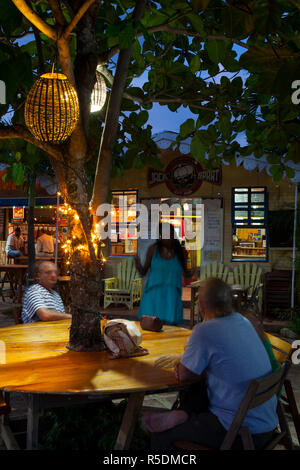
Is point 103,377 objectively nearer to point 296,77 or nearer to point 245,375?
point 245,375

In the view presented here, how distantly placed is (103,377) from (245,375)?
80 centimetres

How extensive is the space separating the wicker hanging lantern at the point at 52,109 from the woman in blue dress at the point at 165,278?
2068 millimetres

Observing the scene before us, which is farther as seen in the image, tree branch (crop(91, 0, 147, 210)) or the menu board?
the menu board

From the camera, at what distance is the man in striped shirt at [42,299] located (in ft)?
13.6

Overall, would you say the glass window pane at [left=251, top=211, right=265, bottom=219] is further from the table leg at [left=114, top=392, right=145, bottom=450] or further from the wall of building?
the table leg at [left=114, top=392, right=145, bottom=450]

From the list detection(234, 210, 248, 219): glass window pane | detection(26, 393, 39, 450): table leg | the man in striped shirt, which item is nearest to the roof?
detection(234, 210, 248, 219): glass window pane

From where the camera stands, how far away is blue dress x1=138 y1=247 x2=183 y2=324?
190 inches

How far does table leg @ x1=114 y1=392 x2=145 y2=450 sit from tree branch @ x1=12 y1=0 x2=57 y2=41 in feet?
7.81

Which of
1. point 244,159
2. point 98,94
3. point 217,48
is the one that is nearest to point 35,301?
point 98,94

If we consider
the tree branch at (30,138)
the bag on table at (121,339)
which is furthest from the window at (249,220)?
the tree branch at (30,138)

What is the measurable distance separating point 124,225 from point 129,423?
31.2 ft

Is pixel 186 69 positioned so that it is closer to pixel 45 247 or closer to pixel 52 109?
pixel 52 109

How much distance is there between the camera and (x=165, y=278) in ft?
16.0

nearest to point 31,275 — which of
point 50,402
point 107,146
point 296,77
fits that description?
point 107,146
